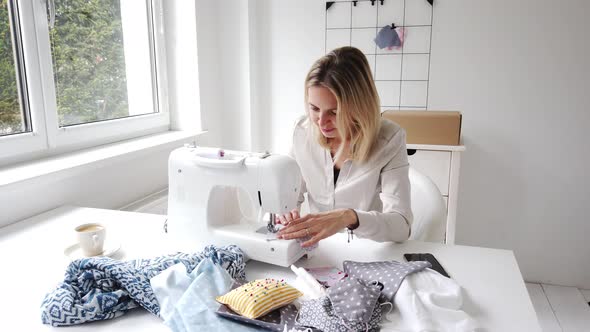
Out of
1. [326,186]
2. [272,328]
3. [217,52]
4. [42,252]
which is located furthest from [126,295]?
[217,52]

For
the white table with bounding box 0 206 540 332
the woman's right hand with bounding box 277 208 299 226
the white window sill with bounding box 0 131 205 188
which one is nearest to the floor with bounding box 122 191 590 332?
the white window sill with bounding box 0 131 205 188

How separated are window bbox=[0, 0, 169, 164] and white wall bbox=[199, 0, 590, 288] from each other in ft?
1.63

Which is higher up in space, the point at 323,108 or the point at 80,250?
the point at 323,108

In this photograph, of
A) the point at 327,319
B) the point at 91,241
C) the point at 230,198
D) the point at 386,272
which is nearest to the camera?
the point at 327,319

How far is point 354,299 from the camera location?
2.53 feet

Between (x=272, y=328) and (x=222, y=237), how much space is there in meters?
0.38

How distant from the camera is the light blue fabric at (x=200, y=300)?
2.45 feet

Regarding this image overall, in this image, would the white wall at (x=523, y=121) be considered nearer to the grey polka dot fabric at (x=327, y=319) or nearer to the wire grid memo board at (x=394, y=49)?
the wire grid memo board at (x=394, y=49)

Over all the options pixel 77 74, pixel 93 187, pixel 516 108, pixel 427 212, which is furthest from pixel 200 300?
pixel 516 108

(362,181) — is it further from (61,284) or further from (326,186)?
(61,284)

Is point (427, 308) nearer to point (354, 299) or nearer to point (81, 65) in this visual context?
point (354, 299)

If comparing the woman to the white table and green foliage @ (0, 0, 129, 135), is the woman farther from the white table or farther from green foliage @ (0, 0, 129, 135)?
green foliage @ (0, 0, 129, 135)

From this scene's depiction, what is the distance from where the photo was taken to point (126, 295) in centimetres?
82

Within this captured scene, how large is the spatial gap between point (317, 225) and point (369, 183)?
14.8 inches
